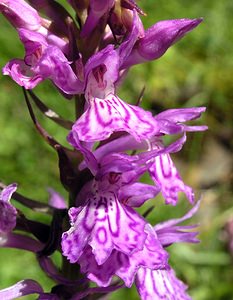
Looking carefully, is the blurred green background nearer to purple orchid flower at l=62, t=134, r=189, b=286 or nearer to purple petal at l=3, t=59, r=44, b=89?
purple orchid flower at l=62, t=134, r=189, b=286

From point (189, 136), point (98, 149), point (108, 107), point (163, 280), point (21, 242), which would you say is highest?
point (108, 107)

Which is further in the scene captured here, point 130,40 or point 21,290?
point 21,290

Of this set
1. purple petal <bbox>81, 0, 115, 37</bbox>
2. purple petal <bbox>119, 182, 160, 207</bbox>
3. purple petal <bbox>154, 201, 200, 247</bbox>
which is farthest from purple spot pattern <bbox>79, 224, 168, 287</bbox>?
purple petal <bbox>81, 0, 115, 37</bbox>

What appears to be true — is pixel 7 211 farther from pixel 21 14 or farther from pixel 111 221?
pixel 21 14

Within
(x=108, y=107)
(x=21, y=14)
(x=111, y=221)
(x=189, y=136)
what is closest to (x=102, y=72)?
(x=108, y=107)

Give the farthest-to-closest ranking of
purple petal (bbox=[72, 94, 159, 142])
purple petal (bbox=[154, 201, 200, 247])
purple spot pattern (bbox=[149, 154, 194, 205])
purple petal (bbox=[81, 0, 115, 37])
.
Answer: purple petal (bbox=[154, 201, 200, 247]), purple spot pattern (bbox=[149, 154, 194, 205]), purple petal (bbox=[81, 0, 115, 37]), purple petal (bbox=[72, 94, 159, 142])

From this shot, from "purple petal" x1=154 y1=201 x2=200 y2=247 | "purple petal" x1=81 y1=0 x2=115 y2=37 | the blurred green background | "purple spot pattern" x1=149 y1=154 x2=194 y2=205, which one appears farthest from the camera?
the blurred green background

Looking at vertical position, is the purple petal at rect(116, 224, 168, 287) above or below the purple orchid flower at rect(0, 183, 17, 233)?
below
